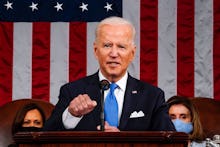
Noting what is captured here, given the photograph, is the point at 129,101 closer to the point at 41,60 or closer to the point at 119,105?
the point at 119,105

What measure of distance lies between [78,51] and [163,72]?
80 cm

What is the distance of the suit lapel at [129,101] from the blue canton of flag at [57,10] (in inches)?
111

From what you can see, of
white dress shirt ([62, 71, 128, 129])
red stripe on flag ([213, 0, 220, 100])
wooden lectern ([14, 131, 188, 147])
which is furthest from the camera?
red stripe on flag ([213, 0, 220, 100])

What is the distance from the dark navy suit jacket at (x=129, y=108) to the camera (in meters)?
3.11

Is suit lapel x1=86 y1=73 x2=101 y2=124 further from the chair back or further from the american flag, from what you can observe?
the american flag

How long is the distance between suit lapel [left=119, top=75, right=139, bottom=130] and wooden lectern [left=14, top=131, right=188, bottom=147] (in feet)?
1.88

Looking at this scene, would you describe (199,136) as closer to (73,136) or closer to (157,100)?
(157,100)

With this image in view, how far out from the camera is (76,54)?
6102 mm

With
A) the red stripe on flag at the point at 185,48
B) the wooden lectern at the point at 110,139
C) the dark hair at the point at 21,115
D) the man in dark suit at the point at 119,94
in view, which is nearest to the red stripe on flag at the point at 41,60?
the dark hair at the point at 21,115

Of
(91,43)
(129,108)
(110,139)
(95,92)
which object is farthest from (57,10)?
(110,139)

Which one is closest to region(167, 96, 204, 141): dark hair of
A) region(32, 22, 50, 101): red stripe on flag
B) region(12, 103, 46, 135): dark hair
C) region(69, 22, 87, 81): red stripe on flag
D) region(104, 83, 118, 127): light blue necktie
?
region(12, 103, 46, 135): dark hair

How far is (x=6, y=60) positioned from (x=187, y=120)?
74.5 inches

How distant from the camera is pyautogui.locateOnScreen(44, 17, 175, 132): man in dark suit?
10.2 feet

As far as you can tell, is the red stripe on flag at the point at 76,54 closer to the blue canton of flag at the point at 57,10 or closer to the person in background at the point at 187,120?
the blue canton of flag at the point at 57,10
